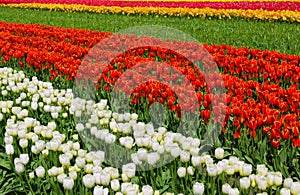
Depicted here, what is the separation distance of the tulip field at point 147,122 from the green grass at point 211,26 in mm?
1466

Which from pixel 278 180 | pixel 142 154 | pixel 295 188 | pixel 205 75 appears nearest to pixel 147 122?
pixel 205 75

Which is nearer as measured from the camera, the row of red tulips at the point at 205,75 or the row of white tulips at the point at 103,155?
the row of white tulips at the point at 103,155

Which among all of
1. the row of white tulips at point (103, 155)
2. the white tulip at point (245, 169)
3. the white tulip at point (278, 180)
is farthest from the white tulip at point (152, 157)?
the white tulip at point (278, 180)

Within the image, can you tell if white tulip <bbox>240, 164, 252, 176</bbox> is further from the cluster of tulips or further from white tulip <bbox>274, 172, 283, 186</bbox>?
the cluster of tulips

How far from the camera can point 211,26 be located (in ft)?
48.1

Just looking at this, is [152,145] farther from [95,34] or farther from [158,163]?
[95,34]

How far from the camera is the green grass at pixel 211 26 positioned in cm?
1109

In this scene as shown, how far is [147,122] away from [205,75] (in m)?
1.13

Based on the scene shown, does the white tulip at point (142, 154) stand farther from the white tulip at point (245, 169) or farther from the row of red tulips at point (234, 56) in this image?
the row of red tulips at point (234, 56)

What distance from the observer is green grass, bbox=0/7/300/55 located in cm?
1109

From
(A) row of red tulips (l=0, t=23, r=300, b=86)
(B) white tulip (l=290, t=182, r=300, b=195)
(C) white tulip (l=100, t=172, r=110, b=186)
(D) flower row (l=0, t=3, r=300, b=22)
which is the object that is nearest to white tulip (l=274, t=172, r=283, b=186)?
(B) white tulip (l=290, t=182, r=300, b=195)

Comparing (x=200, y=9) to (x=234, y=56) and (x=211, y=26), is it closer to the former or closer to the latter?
(x=211, y=26)

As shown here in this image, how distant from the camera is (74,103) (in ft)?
15.2

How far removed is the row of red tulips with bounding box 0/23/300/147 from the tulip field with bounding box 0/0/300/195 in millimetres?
17
